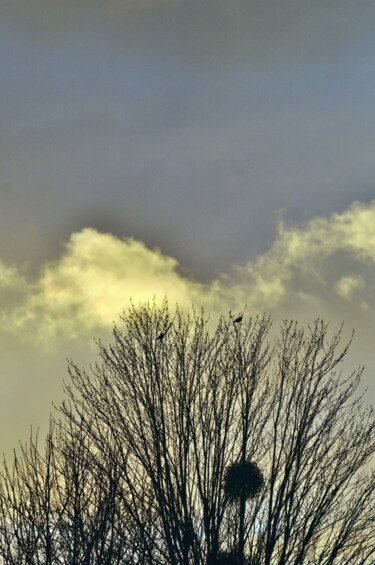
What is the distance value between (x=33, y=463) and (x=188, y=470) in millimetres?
3263

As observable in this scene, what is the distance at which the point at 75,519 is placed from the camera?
36.7 ft

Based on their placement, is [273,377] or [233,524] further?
[273,377]

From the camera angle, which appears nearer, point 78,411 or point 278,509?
point 278,509

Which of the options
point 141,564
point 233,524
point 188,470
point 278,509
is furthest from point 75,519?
point 278,509

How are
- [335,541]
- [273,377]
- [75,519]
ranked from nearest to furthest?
[75,519], [335,541], [273,377]

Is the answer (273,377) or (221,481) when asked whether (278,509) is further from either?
(273,377)

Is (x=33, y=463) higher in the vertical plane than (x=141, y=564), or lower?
higher

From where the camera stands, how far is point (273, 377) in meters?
12.9

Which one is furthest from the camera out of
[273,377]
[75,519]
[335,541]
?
[273,377]

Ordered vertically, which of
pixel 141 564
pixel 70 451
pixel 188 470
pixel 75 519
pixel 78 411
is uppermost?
pixel 78 411

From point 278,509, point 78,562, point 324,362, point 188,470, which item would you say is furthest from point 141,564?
point 324,362

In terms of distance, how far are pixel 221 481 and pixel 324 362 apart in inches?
133

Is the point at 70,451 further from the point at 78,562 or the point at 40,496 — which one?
the point at 78,562

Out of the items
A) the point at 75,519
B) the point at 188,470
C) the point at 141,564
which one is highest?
the point at 188,470
